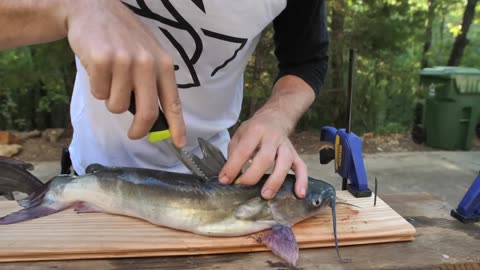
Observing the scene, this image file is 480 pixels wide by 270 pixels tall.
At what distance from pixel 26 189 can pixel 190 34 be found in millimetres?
706

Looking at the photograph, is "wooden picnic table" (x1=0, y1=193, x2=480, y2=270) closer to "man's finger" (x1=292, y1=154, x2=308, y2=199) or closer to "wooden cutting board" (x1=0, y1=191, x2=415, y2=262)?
"wooden cutting board" (x1=0, y1=191, x2=415, y2=262)

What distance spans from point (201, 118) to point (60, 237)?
66 cm

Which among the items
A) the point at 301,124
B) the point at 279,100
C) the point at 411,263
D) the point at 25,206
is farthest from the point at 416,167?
the point at 25,206

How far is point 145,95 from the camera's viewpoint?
896mm

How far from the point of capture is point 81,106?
1.57 meters

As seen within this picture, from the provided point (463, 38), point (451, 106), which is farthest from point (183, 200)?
point (463, 38)

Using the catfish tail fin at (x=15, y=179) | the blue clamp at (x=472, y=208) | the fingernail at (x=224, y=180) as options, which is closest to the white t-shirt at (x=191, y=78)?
the catfish tail fin at (x=15, y=179)

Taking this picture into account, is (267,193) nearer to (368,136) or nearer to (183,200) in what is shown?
(183,200)

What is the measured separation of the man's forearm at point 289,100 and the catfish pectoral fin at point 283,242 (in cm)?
37

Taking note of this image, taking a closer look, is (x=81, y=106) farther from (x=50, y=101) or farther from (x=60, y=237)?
(x=50, y=101)

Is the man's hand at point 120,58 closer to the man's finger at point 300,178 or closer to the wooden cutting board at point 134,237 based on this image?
the wooden cutting board at point 134,237

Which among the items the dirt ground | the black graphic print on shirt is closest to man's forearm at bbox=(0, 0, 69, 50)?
the black graphic print on shirt

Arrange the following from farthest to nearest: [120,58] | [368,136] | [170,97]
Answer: [368,136] → [170,97] → [120,58]

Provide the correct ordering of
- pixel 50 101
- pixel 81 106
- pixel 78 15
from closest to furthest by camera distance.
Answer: pixel 78 15 → pixel 81 106 → pixel 50 101
